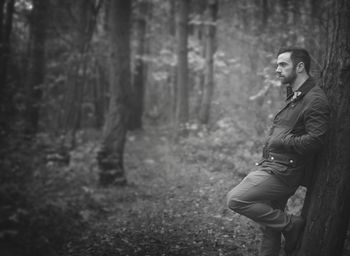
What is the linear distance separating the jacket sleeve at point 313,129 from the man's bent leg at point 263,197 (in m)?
0.61

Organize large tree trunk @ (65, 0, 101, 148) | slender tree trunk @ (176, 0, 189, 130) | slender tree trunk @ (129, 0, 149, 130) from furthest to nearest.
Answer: slender tree trunk @ (129, 0, 149, 130)
slender tree trunk @ (176, 0, 189, 130)
large tree trunk @ (65, 0, 101, 148)

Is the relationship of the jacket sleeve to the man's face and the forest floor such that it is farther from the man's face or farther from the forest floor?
the forest floor

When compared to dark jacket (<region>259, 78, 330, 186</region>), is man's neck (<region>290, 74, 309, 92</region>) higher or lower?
higher

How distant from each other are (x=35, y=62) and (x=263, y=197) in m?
13.4

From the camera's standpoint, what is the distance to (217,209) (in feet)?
24.8

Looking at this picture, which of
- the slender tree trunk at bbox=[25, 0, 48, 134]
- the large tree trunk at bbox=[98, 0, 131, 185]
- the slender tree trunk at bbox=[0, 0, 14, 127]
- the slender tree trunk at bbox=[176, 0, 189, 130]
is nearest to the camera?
the large tree trunk at bbox=[98, 0, 131, 185]

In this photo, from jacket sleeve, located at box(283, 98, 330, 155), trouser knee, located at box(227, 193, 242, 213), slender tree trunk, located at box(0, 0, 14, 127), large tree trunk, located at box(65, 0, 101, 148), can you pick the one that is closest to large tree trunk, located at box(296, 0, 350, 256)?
jacket sleeve, located at box(283, 98, 330, 155)

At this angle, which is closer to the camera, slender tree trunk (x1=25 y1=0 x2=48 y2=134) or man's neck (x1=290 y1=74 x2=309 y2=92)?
man's neck (x1=290 y1=74 x2=309 y2=92)

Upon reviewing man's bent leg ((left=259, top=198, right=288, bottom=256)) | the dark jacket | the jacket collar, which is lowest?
man's bent leg ((left=259, top=198, right=288, bottom=256))

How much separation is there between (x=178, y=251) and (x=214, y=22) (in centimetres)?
1383

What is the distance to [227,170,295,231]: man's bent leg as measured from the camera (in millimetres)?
4328

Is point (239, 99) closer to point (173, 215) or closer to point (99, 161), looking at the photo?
point (99, 161)

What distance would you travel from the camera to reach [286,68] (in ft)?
14.3

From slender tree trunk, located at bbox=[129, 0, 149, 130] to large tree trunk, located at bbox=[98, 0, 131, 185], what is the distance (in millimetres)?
8720
